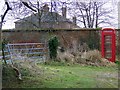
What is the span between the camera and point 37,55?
31.1 ft

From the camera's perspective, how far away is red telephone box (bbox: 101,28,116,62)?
10.2 m

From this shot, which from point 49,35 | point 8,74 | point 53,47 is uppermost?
point 49,35

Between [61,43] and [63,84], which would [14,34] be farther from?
[63,84]

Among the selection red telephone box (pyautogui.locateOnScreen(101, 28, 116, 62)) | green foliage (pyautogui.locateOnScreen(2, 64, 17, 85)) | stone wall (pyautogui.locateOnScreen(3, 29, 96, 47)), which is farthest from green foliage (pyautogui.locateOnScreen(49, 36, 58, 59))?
green foliage (pyautogui.locateOnScreen(2, 64, 17, 85))

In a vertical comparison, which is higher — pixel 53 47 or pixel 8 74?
pixel 53 47

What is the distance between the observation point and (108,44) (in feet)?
34.1

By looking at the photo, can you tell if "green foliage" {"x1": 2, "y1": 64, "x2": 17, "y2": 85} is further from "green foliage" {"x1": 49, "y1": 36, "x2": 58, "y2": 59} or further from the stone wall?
the stone wall

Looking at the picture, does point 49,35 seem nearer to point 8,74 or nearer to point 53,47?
point 53,47

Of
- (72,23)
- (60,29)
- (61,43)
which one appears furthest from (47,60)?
(72,23)

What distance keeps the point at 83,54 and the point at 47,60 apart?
1440mm

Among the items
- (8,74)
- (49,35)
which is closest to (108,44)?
(49,35)

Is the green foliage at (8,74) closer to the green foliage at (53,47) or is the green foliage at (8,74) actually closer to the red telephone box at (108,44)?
the green foliage at (53,47)

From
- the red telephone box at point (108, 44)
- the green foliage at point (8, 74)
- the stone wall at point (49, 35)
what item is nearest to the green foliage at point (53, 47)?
the stone wall at point (49, 35)

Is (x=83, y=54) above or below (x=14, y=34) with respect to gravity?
below
